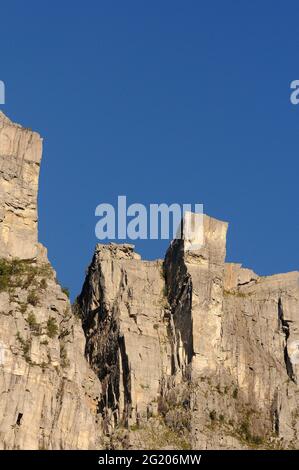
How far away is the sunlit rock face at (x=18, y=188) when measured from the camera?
168 meters

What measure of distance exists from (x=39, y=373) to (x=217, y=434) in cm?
1227

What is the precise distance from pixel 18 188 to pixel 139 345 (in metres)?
13.4

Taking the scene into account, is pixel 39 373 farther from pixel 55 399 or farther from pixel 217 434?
pixel 217 434

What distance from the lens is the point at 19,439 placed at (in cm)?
15525

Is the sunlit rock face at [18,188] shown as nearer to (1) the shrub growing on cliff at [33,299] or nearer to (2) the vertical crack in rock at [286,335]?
(1) the shrub growing on cliff at [33,299]

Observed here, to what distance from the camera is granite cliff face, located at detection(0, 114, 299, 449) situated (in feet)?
522

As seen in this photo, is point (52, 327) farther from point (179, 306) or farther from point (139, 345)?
point (179, 306)

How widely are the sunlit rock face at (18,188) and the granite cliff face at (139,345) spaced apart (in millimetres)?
94

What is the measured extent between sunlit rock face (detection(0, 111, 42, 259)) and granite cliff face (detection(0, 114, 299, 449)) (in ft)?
0.31

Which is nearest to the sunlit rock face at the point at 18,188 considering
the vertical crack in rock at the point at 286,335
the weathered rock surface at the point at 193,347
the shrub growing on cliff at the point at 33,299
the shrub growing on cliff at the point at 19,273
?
the shrub growing on cliff at the point at 19,273

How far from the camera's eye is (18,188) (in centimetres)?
17025

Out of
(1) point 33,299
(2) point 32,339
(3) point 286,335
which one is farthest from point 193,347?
(2) point 32,339
